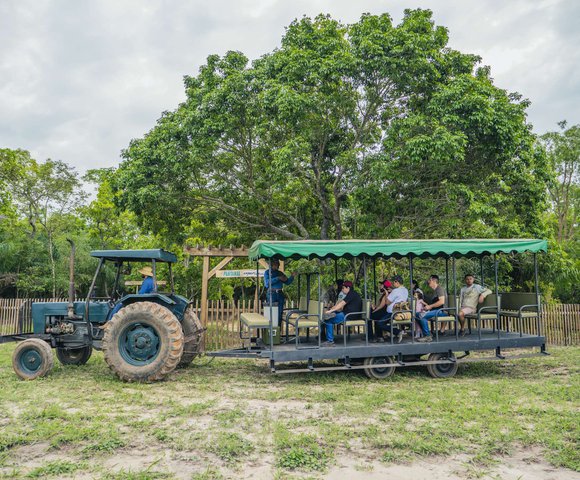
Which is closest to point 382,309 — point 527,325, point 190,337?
point 190,337

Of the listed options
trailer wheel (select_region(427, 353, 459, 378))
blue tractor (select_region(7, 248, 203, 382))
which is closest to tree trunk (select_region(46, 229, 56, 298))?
blue tractor (select_region(7, 248, 203, 382))

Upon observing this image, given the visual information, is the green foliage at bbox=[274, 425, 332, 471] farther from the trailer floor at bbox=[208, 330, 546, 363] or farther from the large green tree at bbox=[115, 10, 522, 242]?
the large green tree at bbox=[115, 10, 522, 242]

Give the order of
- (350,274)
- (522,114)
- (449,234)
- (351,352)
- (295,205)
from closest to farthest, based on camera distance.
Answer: (351,352), (522,114), (449,234), (350,274), (295,205)

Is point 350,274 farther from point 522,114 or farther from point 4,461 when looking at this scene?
point 4,461

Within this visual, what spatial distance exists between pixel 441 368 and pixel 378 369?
1.26m

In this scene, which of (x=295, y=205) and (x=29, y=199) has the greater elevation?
(x=29, y=199)

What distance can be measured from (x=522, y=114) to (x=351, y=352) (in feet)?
27.5

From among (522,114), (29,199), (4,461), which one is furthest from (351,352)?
(29,199)

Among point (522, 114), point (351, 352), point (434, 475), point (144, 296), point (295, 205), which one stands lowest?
point (434, 475)

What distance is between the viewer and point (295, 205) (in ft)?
54.9

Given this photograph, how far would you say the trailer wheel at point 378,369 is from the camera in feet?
28.4

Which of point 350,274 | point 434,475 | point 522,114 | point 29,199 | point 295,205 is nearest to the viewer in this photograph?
point 434,475

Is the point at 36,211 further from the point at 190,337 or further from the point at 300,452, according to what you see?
the point at 300,452

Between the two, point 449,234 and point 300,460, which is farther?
point 449,234
